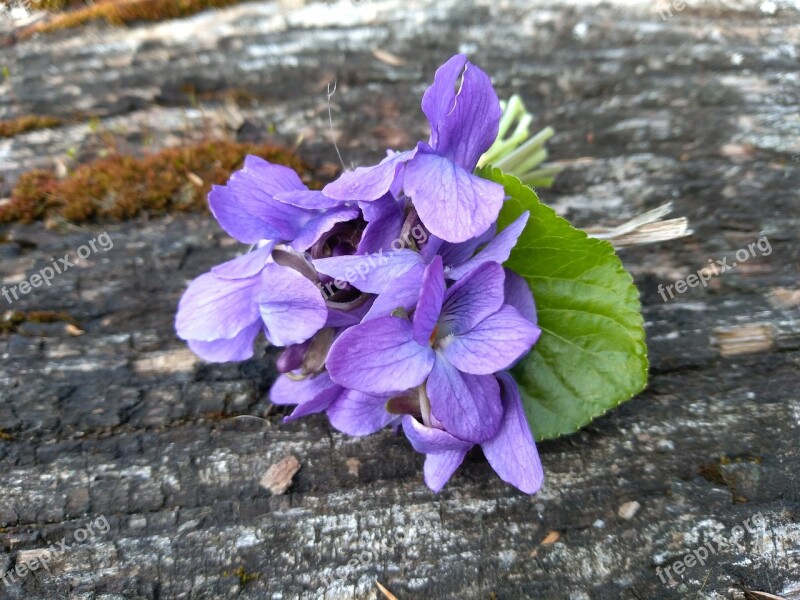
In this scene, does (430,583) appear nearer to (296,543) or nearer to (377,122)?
(296,543)

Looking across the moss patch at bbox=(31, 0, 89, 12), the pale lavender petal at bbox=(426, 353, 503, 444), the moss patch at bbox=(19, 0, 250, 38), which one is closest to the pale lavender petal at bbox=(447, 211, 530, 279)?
the pale lavender petal at bbox=(426, 353, 503, 444)

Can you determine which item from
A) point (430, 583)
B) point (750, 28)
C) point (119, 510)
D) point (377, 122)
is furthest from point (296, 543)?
point (750, 28)

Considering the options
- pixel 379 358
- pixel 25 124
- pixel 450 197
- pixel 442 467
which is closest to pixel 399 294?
pixel 379 358

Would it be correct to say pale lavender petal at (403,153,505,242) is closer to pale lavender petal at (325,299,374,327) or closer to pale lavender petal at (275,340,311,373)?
pale lavender petal at (325,299,374,327)

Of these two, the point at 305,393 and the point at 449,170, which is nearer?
the point at 449,170

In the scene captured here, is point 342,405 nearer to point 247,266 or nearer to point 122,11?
point 247,266

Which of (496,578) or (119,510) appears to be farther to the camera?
(119,510)
